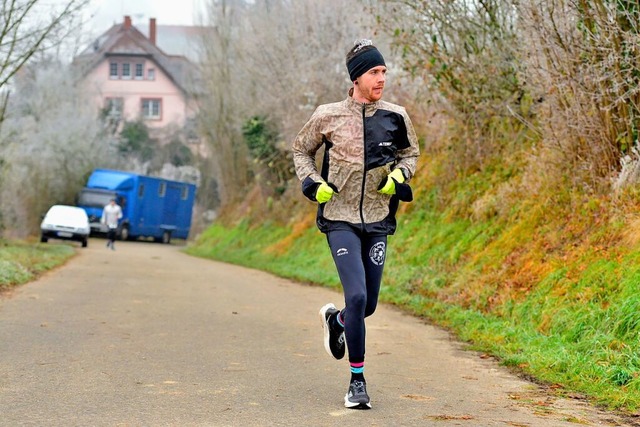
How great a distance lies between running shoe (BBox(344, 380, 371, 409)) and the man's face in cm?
178

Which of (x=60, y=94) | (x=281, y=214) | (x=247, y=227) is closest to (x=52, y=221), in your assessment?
(x=247, y=227)

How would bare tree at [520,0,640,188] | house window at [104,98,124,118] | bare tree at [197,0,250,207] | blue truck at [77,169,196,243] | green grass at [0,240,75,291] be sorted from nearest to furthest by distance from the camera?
bare tree at [520,0,640,188]
green grass at [0,240,75,291]
bare tree at [197,0,250,207]
blue truck at [77,169,196,243]
house window at [104,98,124,118]

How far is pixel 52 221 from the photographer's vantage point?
129 ft

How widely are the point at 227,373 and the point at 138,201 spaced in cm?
4472

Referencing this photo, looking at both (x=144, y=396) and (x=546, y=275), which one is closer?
(x=144, y=396)

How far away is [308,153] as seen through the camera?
6.94 metres

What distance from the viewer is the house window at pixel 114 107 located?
70938mm

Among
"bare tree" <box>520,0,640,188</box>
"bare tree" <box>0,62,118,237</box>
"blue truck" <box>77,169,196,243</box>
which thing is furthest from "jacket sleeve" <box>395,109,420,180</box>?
"blue truck" <box>77,169,196,243</box>

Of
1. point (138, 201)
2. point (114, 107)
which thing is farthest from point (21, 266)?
point (114, 107)

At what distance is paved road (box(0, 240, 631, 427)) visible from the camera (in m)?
6.03

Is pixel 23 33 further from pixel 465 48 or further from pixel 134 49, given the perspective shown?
pixel 134 49

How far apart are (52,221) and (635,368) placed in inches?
1340

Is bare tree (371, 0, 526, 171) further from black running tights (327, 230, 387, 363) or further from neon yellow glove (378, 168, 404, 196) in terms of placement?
black running tights (327, 230, 387, 363)

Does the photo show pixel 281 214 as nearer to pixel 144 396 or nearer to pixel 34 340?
pixel 34 340
